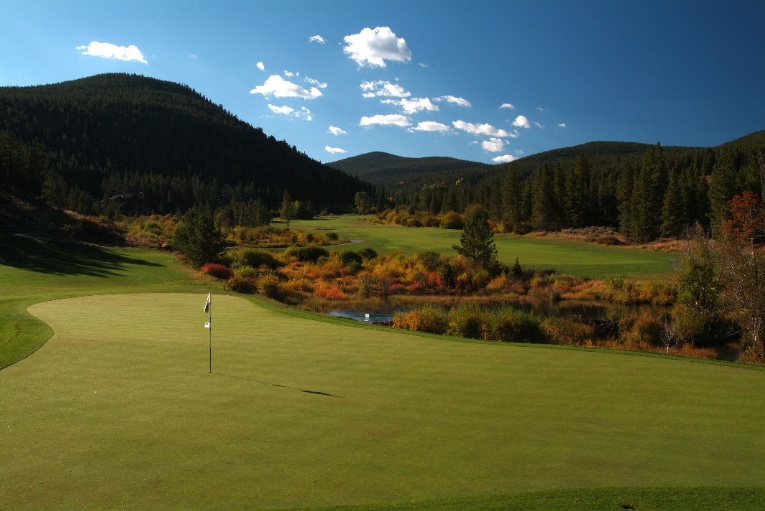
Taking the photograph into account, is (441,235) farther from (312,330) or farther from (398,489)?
(398,489)

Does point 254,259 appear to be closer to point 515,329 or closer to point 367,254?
point 367,254

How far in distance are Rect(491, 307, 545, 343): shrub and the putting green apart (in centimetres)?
858

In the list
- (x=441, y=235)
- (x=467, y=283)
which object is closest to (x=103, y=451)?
(x=467, y=283)

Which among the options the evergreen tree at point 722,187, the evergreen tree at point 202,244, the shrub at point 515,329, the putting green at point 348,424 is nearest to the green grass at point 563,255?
the evergreen tree at point 722,187

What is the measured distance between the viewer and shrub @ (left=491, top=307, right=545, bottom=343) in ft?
73.4

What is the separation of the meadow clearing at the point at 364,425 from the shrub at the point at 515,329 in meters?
7.69

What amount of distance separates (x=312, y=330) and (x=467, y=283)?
1129 inches

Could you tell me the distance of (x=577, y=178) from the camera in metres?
86.6

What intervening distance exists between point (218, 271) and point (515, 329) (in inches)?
1034

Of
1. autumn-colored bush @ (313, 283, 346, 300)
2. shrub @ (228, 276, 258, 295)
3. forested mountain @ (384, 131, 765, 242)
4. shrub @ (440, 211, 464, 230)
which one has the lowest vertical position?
autumn-colored bush @ (313, 283, 346, 300)

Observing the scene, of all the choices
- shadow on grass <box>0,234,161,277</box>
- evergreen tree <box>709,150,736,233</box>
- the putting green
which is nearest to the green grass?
evergreen tree <box>709,150,736,233</box>

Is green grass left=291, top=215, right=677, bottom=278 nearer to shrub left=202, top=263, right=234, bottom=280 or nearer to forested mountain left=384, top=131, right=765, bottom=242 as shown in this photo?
forested mountain left=384, top=131, right=765, bottom=242

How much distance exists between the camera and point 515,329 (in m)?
22.5

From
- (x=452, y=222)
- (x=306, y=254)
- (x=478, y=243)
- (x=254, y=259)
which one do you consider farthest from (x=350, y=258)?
(x=452, y=222)
